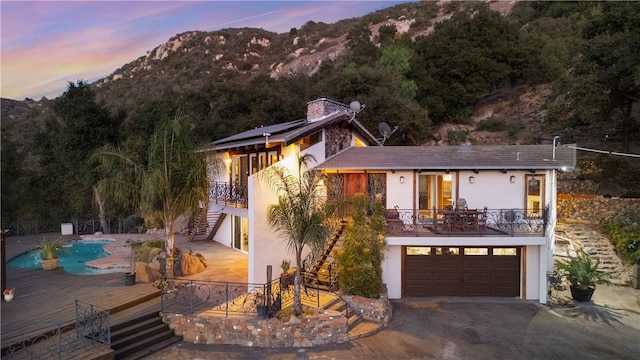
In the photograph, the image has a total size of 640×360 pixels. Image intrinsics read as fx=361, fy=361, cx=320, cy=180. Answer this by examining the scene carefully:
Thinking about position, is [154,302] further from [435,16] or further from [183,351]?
[435,16]

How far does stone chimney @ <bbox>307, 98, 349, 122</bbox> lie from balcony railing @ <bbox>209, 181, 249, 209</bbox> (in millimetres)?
5403

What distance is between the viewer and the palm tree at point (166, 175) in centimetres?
1335

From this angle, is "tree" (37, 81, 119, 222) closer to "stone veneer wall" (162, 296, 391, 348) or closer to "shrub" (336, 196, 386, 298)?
"stone veneer wall" (162, 296, 391, 348)

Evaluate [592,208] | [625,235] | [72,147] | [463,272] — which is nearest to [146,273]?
[463,272]

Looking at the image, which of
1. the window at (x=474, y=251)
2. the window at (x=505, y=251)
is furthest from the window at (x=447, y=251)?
the window at (x=505, y=251)

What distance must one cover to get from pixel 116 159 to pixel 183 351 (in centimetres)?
781

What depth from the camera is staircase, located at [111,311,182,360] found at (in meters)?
9.63

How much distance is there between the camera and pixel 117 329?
10.1 m

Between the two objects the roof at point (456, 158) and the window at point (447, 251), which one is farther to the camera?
the roof at point (456, 158)

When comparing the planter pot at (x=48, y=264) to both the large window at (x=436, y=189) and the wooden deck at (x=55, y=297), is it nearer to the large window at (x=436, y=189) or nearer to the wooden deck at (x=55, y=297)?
the wooden deck at (x=55, y=297)

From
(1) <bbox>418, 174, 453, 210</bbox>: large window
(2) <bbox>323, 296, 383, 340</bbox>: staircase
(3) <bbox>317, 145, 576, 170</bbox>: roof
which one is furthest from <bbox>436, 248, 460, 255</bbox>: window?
(2) <bbox>323, 296, 383, 340</bbox>: staircase

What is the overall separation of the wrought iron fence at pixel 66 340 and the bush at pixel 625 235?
20.4 m

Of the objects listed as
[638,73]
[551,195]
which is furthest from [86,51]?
[638,73]

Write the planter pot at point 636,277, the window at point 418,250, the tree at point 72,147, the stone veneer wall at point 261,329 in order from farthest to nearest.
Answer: the tree at point 72,147 < the planter pot at point 636,277 < the window at point 418,250 < the stone veneer wall at point 261,329
